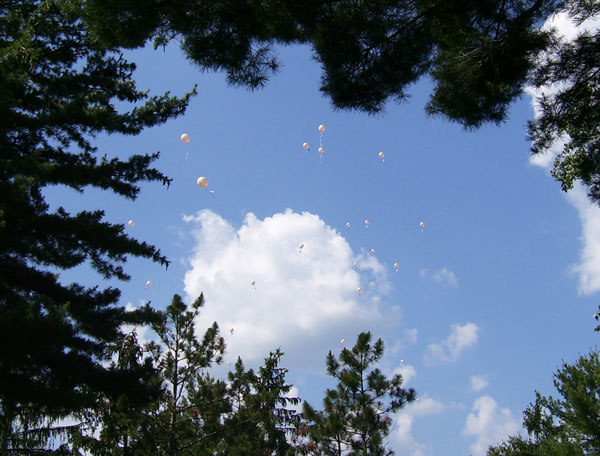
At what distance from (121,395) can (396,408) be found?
48.5ft

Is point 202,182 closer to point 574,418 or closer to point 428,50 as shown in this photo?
point 428,50

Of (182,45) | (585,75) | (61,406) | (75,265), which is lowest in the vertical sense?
(61,406)

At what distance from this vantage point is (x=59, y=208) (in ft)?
33.3

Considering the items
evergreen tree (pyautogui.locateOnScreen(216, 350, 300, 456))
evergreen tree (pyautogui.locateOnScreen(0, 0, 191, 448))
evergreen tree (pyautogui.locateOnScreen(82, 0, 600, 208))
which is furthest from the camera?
evergreen tree (pyautogui.locateOnScreen(216, 350, 300, 456))

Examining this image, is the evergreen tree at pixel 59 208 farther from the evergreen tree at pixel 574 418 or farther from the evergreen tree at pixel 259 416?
the evergreen tree at pixel 574 418

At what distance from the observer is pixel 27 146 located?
34.0 feet

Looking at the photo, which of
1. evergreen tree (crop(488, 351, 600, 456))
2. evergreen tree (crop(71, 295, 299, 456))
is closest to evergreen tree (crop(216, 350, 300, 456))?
evergreen tree (crop(71, 295, 299, 456))

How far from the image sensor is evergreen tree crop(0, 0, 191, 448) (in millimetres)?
7816

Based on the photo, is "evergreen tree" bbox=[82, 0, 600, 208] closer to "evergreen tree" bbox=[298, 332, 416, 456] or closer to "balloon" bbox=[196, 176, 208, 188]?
"balloon" bbox=[196, 176, 208, 188]

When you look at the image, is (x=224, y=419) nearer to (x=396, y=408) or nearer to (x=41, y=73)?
(x=396, y=408)

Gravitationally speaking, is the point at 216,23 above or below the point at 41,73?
below

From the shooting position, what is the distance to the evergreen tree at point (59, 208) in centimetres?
782

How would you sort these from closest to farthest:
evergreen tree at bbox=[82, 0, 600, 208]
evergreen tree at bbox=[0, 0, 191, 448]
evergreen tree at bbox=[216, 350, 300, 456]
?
1. evergreen tree at bbox=[82, 0, 600, 208]
2. evergreen tree at bbox=[0, 0, 191, 448]
3. evergreen tree at bbox=[216, 350, 300, 456]

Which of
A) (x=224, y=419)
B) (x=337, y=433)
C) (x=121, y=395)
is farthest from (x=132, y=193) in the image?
(x=337, y=433)
